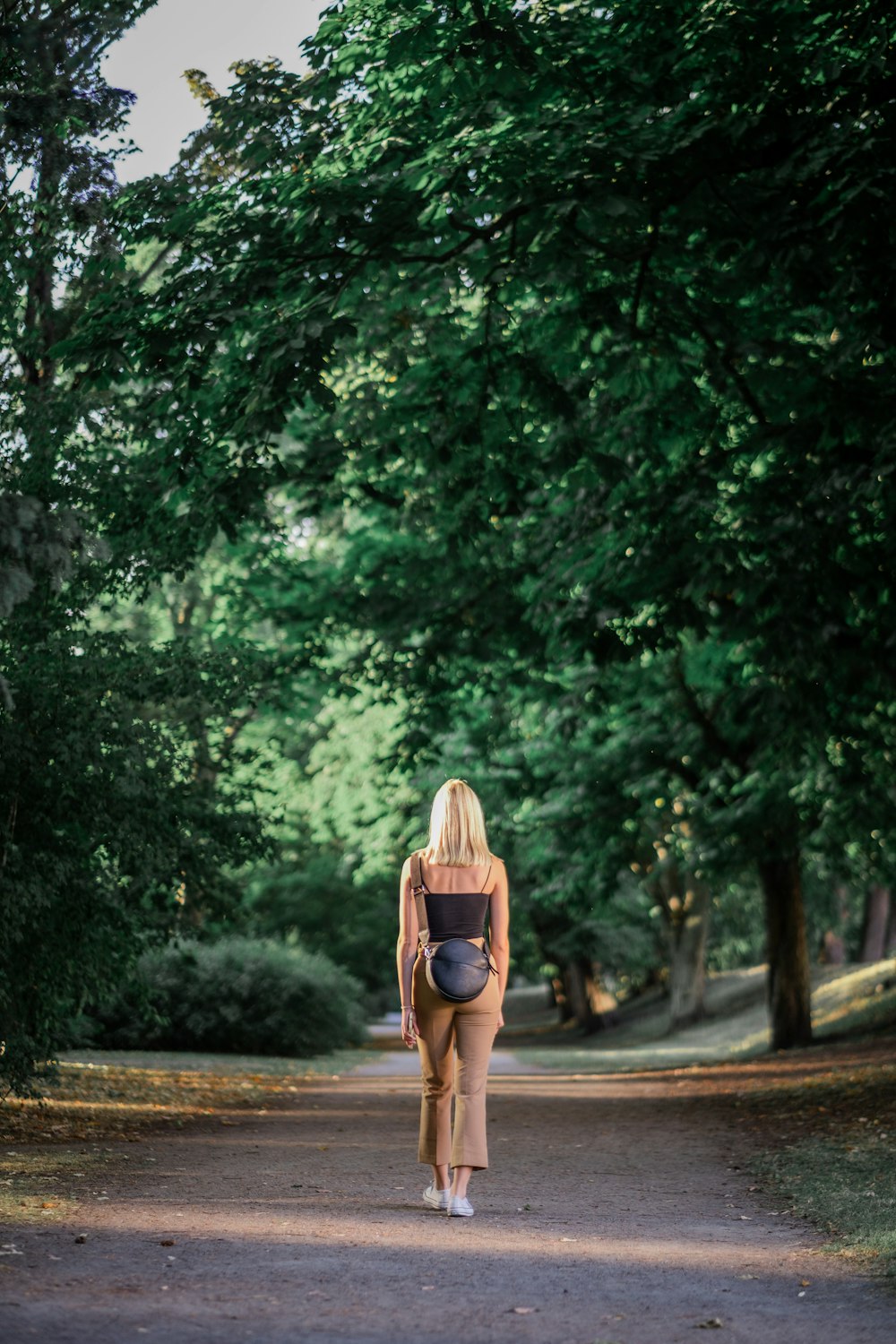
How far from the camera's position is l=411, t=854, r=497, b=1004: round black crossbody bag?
7289 mm

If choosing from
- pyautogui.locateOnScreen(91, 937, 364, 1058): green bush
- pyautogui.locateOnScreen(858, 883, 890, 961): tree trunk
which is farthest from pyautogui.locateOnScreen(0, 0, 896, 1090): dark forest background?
pyautogui.locateOnScreen(858, 883, 890, 961): tree trunk

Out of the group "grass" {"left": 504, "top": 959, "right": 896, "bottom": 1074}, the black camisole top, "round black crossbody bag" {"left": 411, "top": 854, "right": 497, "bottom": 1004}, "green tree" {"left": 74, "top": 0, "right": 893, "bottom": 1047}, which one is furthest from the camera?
"grass" {"left": 504, "top": 959, "right": 896, "bottom": 1074}

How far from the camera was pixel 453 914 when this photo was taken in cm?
741

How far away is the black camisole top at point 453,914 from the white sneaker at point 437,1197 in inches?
50.7

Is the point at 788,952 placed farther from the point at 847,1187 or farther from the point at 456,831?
the point at 456,831

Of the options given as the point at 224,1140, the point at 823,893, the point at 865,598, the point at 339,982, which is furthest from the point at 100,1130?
the point at 823,893

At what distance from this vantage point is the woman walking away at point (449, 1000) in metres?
7.35

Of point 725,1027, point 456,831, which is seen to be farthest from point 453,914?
point 725,1027

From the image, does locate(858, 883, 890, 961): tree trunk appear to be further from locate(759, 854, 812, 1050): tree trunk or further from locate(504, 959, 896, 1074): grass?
locate(759, 854, 812, 1050): tree trunk

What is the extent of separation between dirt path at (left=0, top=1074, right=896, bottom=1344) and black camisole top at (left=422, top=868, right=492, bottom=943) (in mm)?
1386

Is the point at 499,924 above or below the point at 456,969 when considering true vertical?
above

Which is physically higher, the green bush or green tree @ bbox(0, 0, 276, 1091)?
green tree @ bbox(0, 0, 276, 1091)

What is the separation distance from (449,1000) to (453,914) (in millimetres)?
422

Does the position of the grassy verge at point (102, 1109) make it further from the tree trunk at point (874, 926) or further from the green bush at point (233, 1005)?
the tree trunk at point (874, 926)
